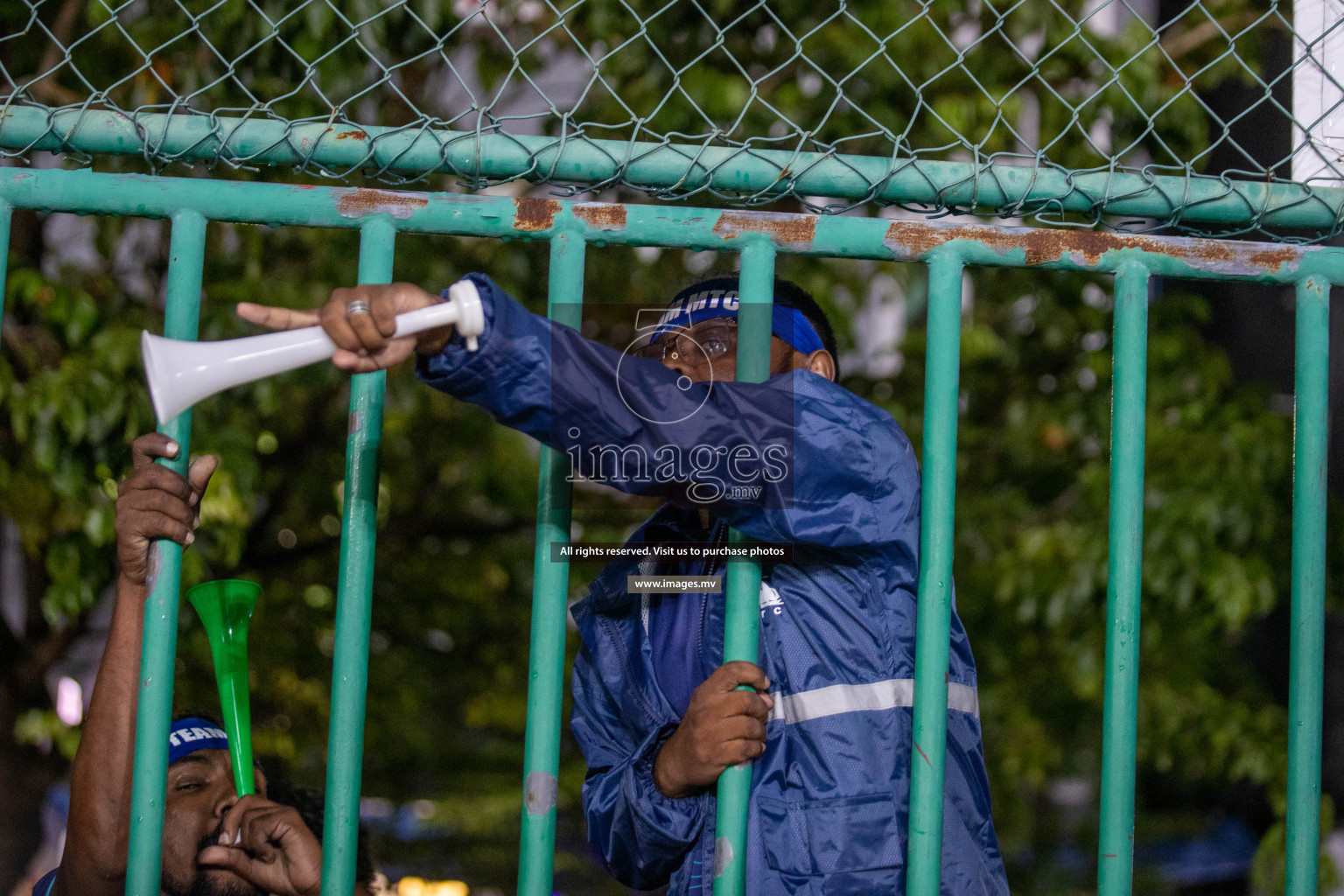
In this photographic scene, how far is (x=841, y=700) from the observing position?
4.50 ft

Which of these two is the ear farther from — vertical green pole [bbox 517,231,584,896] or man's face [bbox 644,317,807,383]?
vertical green pole [bbox 517,231,584,896]

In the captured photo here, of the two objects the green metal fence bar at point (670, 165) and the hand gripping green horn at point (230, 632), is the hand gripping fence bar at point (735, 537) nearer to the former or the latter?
the green metal fence bar at point (670, 165)

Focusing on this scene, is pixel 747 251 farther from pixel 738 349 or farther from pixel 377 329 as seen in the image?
pixel 377 329

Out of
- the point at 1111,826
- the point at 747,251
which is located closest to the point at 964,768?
the point at 1111,826

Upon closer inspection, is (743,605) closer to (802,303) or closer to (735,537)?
(735,537)

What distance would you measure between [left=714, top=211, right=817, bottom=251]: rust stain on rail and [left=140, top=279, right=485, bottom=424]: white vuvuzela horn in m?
0.34

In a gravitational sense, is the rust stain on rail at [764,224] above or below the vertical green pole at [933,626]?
above

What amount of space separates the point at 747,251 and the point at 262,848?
130cm

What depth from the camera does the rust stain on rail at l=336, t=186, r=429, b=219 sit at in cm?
133

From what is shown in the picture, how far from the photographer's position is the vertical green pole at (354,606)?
4.17 ft

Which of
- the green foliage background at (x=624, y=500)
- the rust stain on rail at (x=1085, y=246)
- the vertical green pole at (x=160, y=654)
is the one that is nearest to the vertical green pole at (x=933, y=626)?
the rust stain on rail at (x=1085, y=246)

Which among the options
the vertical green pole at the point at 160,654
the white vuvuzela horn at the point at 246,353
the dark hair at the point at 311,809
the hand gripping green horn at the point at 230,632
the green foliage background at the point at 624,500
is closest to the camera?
the white vuvuzela horn at the point at 246,353

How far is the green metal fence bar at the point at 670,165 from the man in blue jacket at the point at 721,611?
0.19m

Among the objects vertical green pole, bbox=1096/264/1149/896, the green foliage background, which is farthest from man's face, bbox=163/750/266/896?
vertical green pole, bbox=1096/264/1149/896
